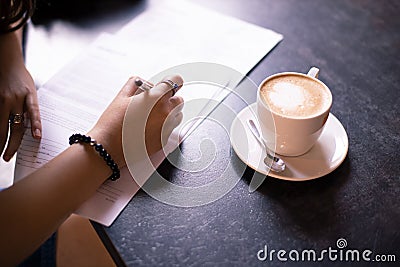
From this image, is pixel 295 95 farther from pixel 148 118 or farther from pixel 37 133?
pixel 37 133

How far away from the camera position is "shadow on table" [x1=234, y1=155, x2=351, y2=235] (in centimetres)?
61

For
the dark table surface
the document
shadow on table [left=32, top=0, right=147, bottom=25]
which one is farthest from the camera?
shadow on table [left=32, top=0, right=147, bottom=25]

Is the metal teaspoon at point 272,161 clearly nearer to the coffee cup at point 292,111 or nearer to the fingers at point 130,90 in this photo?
the coffee cup at point 292,111

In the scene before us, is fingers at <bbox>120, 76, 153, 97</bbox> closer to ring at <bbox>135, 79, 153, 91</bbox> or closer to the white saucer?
ring at <bbox>135, 79, 153, 91</bbox>

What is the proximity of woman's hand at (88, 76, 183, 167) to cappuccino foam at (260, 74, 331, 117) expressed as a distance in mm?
147

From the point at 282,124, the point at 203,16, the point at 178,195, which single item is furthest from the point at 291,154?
the point at 203,16

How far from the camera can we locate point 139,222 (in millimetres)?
612

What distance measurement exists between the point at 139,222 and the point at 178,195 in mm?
67

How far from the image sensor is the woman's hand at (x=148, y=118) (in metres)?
0.68

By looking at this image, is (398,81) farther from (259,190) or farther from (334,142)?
(259,190)

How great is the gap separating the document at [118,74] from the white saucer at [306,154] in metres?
0.09

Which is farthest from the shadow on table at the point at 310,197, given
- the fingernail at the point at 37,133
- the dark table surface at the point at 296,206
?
the fingernail at the point at 37,133

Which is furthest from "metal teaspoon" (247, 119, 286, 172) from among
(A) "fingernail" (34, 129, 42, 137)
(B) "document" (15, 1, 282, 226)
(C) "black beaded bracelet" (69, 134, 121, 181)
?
(A) "fingernail" (34, 129, 42, 137)

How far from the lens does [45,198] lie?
609 mm
